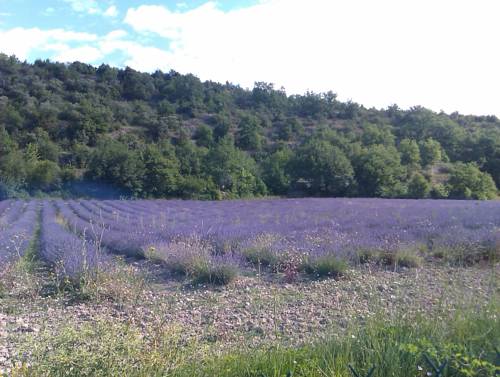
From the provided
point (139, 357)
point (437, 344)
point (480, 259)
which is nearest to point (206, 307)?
point (139, 357)

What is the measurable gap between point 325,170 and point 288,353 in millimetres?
34585

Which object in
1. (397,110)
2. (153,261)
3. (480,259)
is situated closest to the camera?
(480,259)

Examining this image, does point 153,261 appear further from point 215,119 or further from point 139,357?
point 215,119

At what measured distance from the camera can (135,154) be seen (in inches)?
1548

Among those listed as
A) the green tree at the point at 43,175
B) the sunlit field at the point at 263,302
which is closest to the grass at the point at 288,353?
the sunlit field at the point at 263,302

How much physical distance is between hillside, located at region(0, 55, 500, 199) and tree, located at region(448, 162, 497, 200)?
97mm

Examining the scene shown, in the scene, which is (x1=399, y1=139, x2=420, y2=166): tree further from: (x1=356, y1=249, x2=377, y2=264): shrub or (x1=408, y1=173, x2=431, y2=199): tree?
(x1=356, y1=249, x2=377, y2=264): shrub

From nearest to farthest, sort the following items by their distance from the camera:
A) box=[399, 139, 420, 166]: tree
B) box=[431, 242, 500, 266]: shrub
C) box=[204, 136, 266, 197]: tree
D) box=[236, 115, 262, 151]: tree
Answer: box=[431, 242, 500, 266]: shrub < box=[204, 136, 266, 197]: tree < box=[399, 139, 420, 166]: tree < box=[236, 115, 262, 151]: tree

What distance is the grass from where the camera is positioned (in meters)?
3.06

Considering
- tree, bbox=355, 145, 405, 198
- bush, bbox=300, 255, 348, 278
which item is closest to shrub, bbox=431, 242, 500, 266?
bush, bbox=300, 255, 348, 278

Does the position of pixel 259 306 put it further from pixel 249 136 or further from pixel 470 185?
pixel 249 136

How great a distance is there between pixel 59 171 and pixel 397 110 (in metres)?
38.9

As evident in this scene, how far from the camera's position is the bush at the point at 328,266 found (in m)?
7.57

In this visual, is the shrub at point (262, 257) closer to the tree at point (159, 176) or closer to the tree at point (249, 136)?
the tree at point (159, 176)
